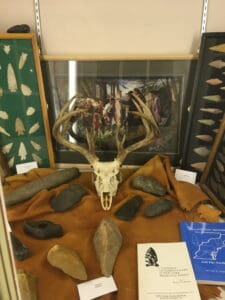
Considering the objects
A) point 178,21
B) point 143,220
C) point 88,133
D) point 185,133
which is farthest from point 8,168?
point 178,21

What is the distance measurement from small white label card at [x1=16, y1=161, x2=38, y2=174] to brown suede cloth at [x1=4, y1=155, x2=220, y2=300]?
51 mm

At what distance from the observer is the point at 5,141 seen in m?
1.43

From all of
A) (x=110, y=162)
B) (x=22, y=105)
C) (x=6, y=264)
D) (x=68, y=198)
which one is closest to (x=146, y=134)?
(x=110, y=162)

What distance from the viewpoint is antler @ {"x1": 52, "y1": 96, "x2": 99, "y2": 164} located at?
49.8 inches

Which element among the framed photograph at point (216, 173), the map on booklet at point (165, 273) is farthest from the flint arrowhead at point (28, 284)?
the framed photograph at point (216, 173)

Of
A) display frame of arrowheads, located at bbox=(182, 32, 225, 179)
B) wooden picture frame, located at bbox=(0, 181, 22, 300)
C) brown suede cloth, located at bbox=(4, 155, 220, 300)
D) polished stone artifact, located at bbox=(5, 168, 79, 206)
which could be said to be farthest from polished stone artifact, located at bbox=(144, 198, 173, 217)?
wooden picture frame, located at bbox=(0, 181, 22, 300)

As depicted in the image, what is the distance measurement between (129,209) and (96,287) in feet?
1.21

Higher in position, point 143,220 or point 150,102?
point 150,102

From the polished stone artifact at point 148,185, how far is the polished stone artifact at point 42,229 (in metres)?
0.38

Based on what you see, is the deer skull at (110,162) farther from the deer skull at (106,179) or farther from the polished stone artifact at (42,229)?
the polished stone artifact at (42,229)

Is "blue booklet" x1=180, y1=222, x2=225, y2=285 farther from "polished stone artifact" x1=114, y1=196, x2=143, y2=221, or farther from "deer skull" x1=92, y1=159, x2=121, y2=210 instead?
"deer skull" x1=92, y1=159, x2=121, y2=210

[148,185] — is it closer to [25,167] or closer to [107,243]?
[107,243]

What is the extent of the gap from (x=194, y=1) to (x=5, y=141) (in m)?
1.00

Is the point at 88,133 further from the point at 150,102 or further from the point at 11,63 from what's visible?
the point at 11,63
